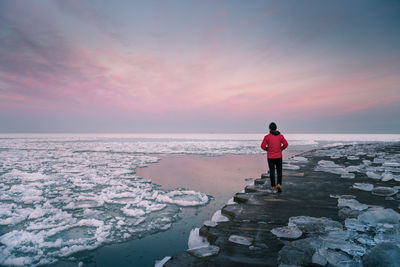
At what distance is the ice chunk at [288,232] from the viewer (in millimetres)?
2386

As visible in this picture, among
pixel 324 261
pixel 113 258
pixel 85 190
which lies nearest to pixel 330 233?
pixel 324 261

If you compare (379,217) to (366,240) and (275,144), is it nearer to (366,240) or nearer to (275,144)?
(366,240)

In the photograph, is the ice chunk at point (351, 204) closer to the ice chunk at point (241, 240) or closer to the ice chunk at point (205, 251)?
the ice chunk at point (241, 240)

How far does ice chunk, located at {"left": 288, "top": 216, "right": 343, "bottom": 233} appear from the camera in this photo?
253 centimetres

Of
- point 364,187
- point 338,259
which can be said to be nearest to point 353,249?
point 338,259

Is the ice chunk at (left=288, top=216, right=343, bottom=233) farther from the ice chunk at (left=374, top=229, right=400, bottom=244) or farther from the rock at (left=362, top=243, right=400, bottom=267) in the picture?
the rock at (left=362, top=243, right=400, bottom=267)

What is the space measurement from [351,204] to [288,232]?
161cm

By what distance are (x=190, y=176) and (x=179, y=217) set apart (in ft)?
15.7

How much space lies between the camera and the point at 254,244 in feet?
7.41

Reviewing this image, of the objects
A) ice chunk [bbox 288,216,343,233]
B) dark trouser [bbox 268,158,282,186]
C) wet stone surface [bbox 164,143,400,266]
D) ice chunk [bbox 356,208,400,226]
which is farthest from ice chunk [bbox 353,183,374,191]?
ice chunk [bbox 288,216,343,233]

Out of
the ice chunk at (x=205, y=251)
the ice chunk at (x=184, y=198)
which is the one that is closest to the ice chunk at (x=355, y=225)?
the ice chunk at (x=205, y=251)

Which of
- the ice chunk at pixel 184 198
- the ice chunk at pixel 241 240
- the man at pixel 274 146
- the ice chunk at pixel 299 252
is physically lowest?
the ice chunk at pixel 184 198

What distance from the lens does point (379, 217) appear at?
2648mm

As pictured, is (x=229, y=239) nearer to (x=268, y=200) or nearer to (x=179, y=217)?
(x=268, y=200)
